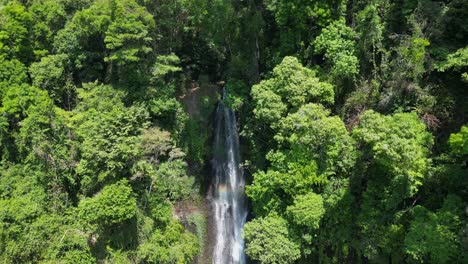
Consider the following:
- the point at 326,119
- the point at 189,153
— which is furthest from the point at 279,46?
the point at 189,153

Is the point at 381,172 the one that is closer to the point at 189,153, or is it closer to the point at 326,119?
the point at 326,119

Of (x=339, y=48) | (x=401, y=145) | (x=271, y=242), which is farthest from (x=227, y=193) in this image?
(x=401, y=145)

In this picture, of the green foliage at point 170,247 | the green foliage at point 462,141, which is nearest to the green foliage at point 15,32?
the green foliage at point 170,247

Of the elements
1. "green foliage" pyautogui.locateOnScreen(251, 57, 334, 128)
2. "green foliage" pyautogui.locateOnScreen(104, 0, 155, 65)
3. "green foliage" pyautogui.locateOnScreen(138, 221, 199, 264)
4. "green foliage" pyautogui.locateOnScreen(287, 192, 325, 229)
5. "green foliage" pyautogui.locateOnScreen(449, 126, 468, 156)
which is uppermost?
"green foliage" pyautogui.locateOnScreen(104, 0, 155, 65)

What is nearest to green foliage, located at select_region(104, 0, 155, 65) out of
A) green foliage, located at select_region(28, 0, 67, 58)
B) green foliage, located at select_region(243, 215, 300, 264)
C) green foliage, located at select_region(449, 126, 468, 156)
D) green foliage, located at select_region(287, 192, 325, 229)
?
green foliage, located at select_region(28, 0, 67, 58)

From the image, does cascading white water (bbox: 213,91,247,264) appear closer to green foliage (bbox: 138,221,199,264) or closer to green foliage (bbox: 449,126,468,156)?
green foliage (bbox: 138,221,199,264)

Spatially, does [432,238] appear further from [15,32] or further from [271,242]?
[15,32]

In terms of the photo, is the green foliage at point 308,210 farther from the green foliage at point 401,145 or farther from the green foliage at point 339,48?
the green foliage at point 339,48
